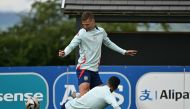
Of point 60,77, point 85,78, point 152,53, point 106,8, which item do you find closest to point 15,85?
point 60,77

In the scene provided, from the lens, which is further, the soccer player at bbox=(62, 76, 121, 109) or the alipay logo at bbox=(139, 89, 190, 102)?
the alipay logo at bbox=(139, 89, 190, 102)

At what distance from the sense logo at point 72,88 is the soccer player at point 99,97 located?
2176 millimetres

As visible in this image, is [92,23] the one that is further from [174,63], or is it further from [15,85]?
[174,63]

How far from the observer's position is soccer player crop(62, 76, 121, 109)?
11.3 metres

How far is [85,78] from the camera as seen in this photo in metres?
11.9

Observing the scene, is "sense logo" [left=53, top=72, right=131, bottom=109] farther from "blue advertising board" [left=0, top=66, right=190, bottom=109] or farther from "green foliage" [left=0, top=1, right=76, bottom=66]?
"green foliage" [left=0, top=1, right=76, bottom=66]

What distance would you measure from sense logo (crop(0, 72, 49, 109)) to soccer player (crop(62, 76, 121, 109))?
7.94ft

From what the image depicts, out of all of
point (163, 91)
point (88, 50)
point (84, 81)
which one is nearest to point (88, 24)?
Result: point (88, 50)

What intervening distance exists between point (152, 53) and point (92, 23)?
667cm

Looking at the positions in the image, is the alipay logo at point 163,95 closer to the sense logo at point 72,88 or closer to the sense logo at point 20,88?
the sense logo at point 72,88

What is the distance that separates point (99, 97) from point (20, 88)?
2960 millimetres

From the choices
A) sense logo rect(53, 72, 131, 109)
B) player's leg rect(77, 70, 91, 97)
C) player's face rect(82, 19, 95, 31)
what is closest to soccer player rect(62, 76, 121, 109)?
player's leg rect(77, 70, 91, 97)

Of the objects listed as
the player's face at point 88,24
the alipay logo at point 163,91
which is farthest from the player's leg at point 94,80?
the alipay logo at point 163,91

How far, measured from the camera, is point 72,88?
13883 millimetres
